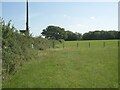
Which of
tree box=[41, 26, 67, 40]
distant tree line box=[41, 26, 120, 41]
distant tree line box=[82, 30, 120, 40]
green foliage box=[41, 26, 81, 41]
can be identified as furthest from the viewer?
distant tree line box=[82, 30, 120, 40]

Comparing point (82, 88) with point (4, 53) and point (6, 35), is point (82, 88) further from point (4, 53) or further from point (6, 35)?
point (6, 35)

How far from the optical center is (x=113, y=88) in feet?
29.7

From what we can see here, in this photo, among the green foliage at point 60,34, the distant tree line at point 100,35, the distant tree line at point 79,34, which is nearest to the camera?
the green foliage at point 60,34

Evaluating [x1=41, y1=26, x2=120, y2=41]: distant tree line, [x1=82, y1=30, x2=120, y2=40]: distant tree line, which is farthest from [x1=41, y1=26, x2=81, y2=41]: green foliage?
[x1=82, y1=30, x2=120, y2=40]: distant tree line

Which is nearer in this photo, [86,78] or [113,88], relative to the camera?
[113,88]

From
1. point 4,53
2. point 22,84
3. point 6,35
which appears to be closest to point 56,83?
point 22,84

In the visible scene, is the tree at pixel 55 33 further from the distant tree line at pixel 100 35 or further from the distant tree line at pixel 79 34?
the distant tree line at pixel 100 35

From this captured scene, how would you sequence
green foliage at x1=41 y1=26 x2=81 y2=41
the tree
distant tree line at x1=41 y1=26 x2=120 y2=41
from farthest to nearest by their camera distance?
distant tree line at x1=41 y1=26 x2=120 y2=41, green foliage at x1=41 y1=26 x2=81 y2=41, the tree

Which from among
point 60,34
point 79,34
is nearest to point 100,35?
point 79,34

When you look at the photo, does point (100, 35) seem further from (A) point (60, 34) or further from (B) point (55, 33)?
(B) point (55, 33)

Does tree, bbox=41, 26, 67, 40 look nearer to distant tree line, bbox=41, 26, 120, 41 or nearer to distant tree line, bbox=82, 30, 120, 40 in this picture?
distant tree line, bbox=41, 26, 120, 41

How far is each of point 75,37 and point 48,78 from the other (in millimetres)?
104607

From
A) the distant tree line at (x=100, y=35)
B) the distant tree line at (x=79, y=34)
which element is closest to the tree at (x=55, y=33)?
the distant tree line at (x=79, y=34)

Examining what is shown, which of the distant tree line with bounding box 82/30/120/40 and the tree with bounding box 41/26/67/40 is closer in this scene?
the tree with bounding box 41/26/67/40
